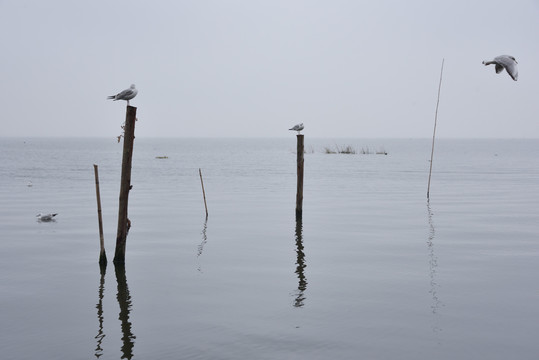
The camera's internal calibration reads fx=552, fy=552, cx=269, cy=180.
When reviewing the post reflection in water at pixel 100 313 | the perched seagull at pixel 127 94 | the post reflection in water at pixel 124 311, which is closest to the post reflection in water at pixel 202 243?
the post reflection in water at pixel 124 311

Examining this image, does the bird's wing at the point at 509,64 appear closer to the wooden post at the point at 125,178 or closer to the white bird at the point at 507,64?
the white bird at the point at 507,64

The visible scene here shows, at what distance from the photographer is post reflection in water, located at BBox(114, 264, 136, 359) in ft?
29.5

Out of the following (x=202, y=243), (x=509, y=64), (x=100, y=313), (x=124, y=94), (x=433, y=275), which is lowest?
(x=100, y=313)

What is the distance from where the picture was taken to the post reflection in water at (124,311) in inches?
354

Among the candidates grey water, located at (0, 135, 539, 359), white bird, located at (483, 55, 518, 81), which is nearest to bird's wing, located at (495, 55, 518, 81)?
white bird, located at (483, 55, 518, 81)

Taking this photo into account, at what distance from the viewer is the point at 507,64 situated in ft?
35.7

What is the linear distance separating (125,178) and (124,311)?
11.7 feet

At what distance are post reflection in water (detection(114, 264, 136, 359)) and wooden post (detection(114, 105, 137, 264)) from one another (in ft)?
1.61

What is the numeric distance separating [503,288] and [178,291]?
7.23 meters

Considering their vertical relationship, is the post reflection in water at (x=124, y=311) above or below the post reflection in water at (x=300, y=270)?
below

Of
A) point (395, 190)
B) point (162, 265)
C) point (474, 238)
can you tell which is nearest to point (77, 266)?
point (162, 265)

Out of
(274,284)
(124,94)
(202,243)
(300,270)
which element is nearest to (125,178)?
(124,94)

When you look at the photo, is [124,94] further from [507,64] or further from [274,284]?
[507,64]

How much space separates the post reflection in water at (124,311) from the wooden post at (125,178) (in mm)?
490
